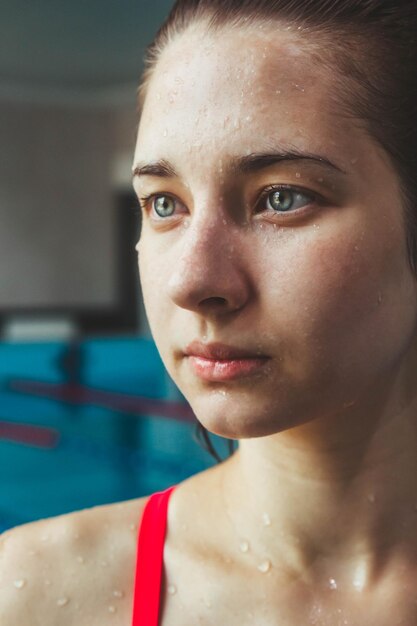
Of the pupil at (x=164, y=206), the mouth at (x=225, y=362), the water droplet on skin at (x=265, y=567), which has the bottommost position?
the water droplet on skin at (x=265, y=567)

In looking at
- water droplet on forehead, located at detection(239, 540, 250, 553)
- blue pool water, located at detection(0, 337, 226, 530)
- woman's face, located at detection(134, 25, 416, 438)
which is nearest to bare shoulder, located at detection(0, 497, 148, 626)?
water droplet on forehead, located at detection(239, 540, 250, 553)

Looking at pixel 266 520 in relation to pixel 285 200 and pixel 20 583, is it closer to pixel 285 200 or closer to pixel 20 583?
pixel 20 583

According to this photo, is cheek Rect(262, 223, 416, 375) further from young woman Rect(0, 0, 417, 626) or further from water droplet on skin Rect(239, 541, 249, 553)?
water droplet on skin Rect(239, 541, 249, 553)

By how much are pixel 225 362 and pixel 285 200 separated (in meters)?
0.21

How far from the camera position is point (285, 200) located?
101cm

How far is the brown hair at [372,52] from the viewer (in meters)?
1.04

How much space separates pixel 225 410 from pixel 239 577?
33cm

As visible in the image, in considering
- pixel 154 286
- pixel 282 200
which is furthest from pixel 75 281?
pixel 282 200

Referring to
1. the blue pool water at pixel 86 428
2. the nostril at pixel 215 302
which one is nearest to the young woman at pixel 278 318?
the nostril at pixel 215 302

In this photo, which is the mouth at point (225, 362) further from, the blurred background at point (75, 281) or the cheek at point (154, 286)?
the blurred background at point (75, 281)

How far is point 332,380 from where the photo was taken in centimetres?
102

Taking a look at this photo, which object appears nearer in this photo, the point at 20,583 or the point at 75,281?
the point at 20,583

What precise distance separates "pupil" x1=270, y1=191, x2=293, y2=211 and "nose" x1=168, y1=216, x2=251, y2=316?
0.19 ft

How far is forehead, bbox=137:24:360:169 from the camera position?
1002mm
